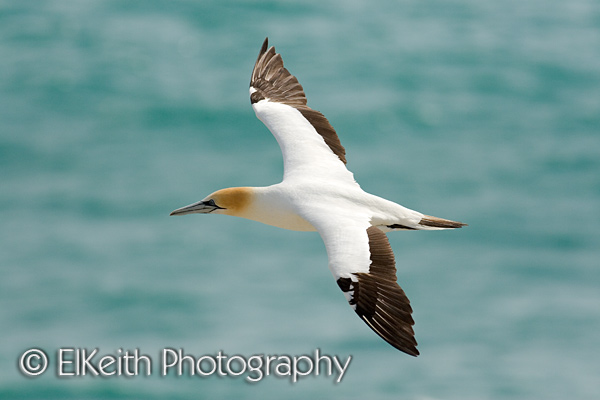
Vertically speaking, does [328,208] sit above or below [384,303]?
above

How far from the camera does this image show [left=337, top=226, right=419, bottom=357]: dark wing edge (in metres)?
8.88

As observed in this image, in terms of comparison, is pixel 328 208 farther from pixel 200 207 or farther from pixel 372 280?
pixel 200 207

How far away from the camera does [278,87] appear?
520 inches

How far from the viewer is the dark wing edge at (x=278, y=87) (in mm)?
12391

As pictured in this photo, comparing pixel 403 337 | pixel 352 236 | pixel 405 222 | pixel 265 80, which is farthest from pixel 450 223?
pixel 265 80

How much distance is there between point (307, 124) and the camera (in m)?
12.3

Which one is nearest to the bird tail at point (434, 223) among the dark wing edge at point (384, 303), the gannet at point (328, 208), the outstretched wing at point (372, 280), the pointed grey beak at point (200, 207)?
the gannet at point (328, 208)

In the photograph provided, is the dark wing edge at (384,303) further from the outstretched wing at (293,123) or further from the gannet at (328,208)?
the outstretched wing at (293,123)

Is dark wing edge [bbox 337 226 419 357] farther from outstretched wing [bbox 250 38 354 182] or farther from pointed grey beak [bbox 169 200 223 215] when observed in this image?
pointed grey beak [bbox 169 200 223 215]

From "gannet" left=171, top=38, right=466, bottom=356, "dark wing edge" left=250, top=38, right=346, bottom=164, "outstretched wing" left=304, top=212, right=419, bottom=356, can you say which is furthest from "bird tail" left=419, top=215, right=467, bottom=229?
"dark wing edge" left=250, top=38, right=346, bottom=164

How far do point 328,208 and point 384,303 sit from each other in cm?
159

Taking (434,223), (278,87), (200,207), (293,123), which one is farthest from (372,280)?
(278,87)

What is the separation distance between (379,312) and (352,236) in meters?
0.95

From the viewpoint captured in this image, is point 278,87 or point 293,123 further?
point 278,87
